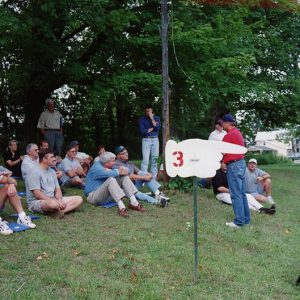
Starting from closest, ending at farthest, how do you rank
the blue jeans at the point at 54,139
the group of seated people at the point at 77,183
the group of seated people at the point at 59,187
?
the group of seated people at the point at 59,187 < the group of seated people at the point at 77,183 < the blue jeans at the point at 54,139

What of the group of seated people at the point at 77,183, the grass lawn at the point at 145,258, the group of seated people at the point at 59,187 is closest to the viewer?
the grass lawn at the point at 145,258

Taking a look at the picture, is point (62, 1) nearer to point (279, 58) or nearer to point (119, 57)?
point (119, 57)

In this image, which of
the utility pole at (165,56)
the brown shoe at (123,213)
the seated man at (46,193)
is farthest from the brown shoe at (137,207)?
the utility pole at (165,56)

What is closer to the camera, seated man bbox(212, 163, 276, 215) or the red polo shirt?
the red polo shirt

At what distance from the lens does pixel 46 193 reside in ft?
23.3

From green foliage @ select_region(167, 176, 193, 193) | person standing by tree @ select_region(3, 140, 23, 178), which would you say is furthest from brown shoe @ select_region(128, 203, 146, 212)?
person standing by tree @ select_region(3, 140, 23, 178)

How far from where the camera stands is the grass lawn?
14.0 ft

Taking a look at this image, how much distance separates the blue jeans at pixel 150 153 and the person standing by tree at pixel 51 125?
2414mm

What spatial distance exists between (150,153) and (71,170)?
5.81 feet

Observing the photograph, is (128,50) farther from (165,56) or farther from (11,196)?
(11,196)

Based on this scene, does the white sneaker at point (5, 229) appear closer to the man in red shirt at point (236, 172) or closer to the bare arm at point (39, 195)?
the bare arm at point (39, 195)

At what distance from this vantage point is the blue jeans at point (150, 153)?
9766 millimetres

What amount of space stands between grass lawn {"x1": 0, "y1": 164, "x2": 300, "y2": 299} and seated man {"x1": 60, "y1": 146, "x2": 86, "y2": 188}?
222 centimetres

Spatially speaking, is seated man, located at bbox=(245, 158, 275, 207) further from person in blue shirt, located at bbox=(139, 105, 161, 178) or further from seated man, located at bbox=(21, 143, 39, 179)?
seated man, located at bbox=(21, 143, 39, 179)
